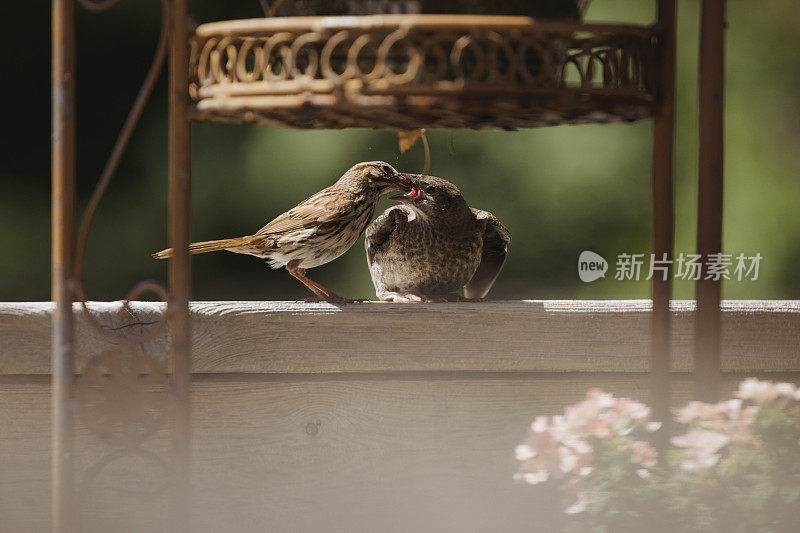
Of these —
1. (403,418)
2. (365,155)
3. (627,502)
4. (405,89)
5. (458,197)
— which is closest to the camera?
(405,89)

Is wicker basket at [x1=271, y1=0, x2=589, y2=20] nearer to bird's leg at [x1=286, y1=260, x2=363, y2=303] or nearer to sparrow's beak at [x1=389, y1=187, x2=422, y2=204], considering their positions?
bird's leg at [x1=286, y1=260, x2=363, y2=303]

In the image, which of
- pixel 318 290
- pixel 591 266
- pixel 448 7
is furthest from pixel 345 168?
pixel 448 7

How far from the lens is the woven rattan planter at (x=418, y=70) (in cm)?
144

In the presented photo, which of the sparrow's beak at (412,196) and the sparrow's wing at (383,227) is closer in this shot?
the sparrow's beak at (412,196)

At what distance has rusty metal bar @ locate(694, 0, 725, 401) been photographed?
1584 mm

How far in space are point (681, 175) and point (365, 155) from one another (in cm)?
148

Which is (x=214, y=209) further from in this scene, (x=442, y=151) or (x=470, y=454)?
(x=470, y=454)

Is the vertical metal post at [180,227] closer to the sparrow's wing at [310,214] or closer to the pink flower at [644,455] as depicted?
the pink flower at [644,455]

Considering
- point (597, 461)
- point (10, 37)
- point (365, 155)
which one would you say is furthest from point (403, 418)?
point (10, 37)

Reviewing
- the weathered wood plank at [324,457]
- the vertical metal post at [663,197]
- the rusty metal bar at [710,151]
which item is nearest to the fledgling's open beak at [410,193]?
the weathered wood plank at [324,457]

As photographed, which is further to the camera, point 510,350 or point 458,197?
point 458,197

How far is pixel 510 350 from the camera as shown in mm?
2164

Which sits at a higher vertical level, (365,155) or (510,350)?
(365,155)

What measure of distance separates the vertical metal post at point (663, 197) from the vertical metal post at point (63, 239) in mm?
857
